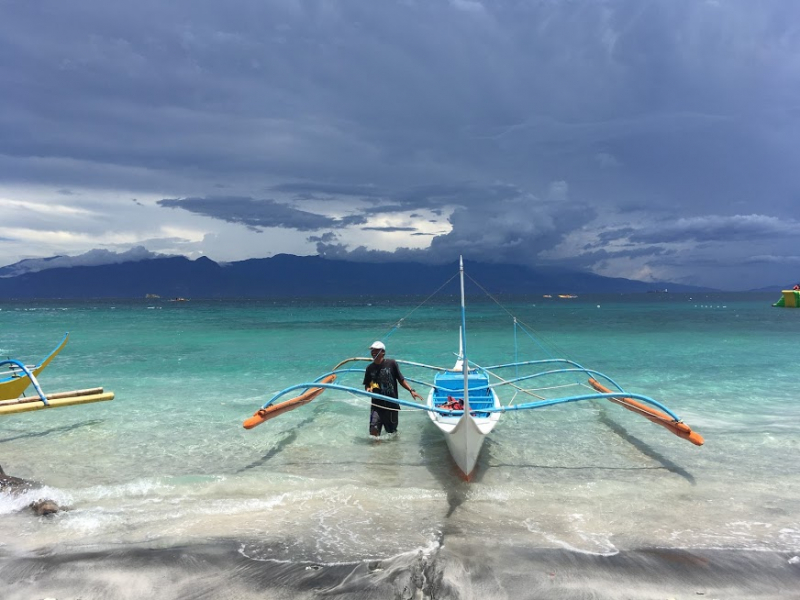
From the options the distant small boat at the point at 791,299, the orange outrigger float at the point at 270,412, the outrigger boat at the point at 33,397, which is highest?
the distant small boat at the point at 791,299

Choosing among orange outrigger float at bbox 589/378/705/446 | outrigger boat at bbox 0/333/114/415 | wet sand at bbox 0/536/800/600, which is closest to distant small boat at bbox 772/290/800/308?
orange outrigger float at bbox 589/378/705/446

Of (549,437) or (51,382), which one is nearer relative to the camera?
(549,437)

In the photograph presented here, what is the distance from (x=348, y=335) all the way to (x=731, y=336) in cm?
2311

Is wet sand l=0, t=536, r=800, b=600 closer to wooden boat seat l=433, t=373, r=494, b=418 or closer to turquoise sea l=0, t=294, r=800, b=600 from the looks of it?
turquoise sea l=0, t=294, r=800, b=600

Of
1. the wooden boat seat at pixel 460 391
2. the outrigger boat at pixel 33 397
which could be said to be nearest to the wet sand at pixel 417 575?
the wooden boat seat at pixel 460 391

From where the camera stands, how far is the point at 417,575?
173 inches

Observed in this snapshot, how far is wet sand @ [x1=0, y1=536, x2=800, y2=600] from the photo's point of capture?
4.14 metres

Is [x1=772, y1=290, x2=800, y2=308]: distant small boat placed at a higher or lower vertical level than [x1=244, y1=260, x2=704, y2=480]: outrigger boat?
higher

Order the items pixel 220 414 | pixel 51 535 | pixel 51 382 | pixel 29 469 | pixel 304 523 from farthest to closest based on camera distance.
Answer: pixel 51 382
pixel 220 414
pixel 29 469
pixel 304 523
pixel 51 535

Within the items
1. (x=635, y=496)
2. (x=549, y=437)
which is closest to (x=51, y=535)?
(x=635, y=496)

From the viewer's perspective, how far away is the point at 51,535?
5.17 meters

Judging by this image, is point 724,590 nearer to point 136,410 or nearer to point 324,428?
point 324,428

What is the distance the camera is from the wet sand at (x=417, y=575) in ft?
13.6

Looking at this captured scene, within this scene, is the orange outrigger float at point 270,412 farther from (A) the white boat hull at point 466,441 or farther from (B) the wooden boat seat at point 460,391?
(A) the white boat hull at point 466,441
